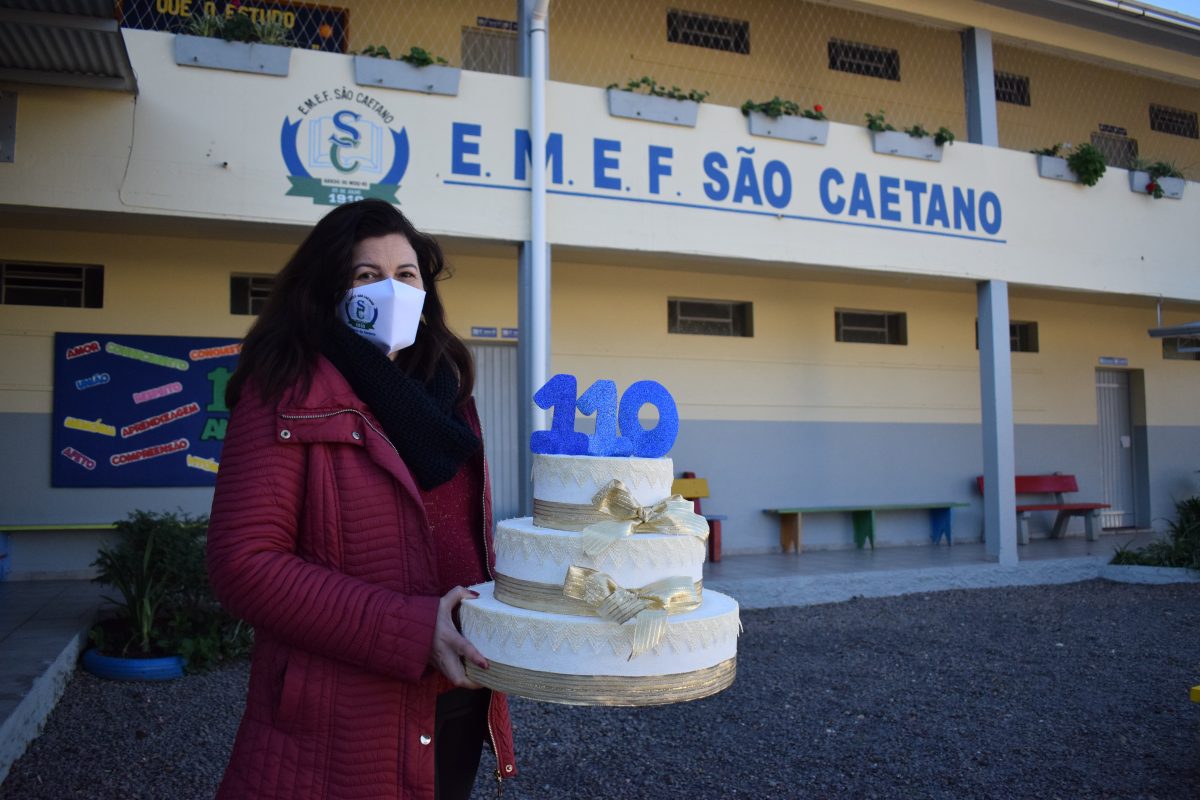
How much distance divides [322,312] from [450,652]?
2.32 ft

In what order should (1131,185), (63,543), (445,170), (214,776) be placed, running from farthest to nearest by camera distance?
1. (1131,185)
2. (63,543)
3. (445,170)
4. (214,776)

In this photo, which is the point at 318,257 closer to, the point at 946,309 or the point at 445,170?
the point at 445,170

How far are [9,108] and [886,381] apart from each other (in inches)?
368

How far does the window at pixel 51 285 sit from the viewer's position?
7852 mm

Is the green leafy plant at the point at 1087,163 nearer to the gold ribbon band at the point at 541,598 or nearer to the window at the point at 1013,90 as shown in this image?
the window at the point at 1013,90

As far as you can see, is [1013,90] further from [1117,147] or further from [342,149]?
[342,149]

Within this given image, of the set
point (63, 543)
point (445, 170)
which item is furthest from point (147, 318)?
point (445, 170)

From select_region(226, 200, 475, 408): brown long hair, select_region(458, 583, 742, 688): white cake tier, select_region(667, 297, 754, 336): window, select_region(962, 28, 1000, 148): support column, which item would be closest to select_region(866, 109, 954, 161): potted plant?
select_region(962, 28, 1000, 148): support column

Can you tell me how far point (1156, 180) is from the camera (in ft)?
34.0

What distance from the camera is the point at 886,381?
11008mm

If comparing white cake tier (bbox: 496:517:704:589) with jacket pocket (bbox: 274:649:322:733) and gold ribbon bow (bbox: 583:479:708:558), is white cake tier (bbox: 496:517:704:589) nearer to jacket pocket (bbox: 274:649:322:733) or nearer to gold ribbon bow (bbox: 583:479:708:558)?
gold ribbon bow (bbox: 583:479:708:558)

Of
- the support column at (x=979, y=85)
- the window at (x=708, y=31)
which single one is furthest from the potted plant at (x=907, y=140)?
the window at (x=708, y=31)

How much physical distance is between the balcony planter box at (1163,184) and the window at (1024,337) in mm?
2282

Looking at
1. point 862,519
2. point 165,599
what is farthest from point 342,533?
point 862,519
